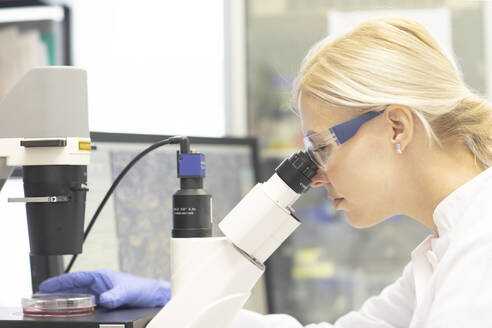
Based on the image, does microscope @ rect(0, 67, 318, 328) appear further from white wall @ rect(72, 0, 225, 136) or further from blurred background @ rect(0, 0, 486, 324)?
white wall @ rect(72, 0, 225, 136)

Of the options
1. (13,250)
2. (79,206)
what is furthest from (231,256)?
(13,250)

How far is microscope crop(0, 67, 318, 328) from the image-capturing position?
1004 millimetres

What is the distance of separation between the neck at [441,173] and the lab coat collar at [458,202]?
30mm

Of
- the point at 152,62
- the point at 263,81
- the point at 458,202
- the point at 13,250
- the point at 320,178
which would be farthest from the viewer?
the point at 152,62

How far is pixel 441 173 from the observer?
107 cm

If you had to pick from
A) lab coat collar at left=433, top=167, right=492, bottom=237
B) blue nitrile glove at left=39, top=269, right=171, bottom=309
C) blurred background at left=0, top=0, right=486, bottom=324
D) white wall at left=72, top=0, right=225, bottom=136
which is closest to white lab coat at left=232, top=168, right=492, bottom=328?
lab coat collar at left=433, top=167, right=492, bottom=237

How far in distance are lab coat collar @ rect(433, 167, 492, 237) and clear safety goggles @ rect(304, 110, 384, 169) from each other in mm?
184

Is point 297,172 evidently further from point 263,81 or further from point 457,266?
point 263,81

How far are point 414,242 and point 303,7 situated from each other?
0.87 meters

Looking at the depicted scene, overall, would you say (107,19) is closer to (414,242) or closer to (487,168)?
(414,242)

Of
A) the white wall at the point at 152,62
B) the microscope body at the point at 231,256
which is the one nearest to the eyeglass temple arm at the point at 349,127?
the microscope body at the point at 231,256

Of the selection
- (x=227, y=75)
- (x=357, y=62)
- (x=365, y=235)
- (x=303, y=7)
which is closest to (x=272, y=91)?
(x=227, y=75)

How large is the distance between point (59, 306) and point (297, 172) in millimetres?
450

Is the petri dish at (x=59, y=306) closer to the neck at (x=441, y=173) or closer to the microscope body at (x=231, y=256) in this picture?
the microscope body at (x=231, y=256)
